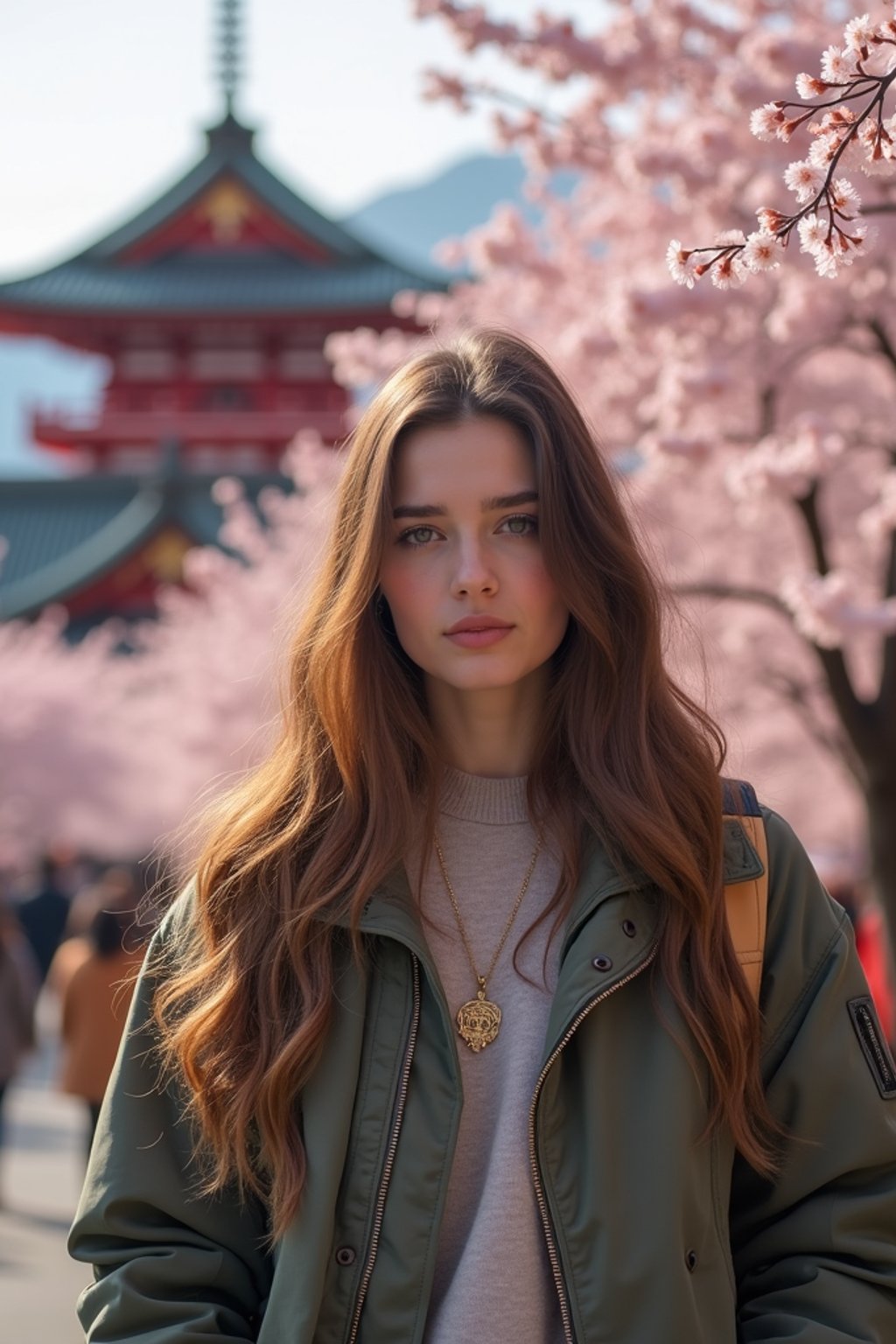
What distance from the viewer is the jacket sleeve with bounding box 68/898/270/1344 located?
206 cm

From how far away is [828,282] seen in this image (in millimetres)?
7281

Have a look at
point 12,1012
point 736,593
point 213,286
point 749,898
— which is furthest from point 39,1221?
point 213,286

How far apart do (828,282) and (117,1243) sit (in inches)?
232

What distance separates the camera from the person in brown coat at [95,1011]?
707 cm

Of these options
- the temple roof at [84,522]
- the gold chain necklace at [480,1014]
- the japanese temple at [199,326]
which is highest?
the japanese temple at [199,326]

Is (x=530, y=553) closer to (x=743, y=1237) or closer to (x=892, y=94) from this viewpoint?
(x=743, y=1237)

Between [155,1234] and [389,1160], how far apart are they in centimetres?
30

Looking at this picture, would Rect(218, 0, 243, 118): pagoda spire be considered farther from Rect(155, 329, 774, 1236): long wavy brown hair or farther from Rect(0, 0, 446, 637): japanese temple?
Rect(155, 329, 774, 1236): long wavy brown hair

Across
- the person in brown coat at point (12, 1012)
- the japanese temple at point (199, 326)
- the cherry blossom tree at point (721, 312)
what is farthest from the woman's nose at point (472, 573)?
the japanese temple at point (199, 326)

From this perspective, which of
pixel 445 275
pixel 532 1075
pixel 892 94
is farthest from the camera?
pixel 445 275

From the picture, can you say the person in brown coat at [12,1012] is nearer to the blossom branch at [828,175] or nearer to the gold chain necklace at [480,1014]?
the gold chain necklace at [480,1014]

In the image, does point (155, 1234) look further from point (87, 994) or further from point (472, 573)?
point (87, 994)

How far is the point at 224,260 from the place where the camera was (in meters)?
29.9

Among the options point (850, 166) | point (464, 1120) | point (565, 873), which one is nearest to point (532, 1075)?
point (464, 1120)
